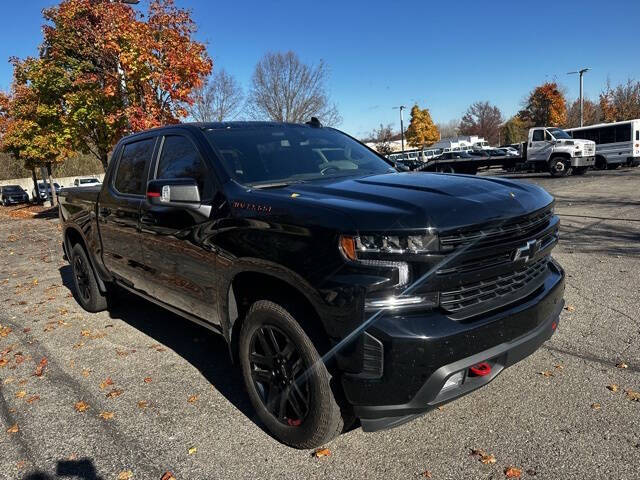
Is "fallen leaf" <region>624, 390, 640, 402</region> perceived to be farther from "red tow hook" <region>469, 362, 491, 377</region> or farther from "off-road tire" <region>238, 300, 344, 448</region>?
"off-road tire" <region>238, 300, 344, 448</region>

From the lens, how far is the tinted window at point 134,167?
4215 mm

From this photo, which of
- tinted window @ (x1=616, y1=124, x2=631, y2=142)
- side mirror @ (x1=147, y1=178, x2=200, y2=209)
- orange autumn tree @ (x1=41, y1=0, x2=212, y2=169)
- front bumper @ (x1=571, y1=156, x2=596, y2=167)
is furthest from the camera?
tinted window @ (x1=616, y1=124, x2=631, y2=142)

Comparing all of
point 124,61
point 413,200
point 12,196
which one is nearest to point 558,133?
point 124,61

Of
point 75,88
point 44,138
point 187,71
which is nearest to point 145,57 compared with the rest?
point 187,71

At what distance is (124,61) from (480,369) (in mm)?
13115

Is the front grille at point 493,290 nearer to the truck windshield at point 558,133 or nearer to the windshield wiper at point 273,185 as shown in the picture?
the windshield wiper at point 273,185

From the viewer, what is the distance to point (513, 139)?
6738cm

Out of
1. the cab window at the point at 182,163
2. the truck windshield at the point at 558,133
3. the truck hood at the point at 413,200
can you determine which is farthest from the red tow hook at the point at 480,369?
the truck windshield at the point at 558,133

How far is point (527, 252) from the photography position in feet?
8.82

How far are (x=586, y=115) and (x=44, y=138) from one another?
59.6 metres

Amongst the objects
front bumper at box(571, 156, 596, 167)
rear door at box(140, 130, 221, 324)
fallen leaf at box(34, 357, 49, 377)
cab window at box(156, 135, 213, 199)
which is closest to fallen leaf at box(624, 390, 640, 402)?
rear door at box(140, 130, 221, 324)

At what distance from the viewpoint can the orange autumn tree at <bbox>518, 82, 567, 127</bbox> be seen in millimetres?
48656

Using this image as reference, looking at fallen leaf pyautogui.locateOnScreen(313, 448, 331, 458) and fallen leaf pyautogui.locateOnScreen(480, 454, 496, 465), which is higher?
fallen leaf pyautogui.locateOnScreen(313, 448, 331, 458)

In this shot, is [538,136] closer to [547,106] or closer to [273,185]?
[273,185]
